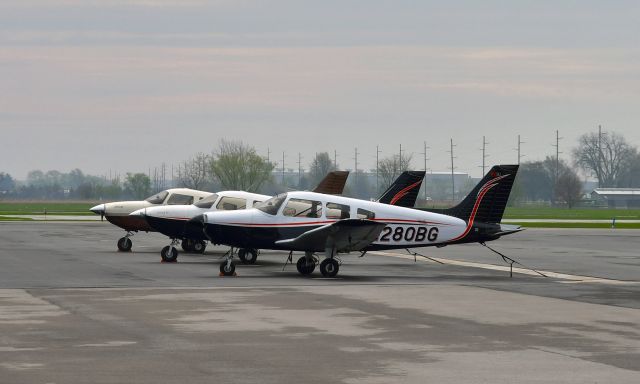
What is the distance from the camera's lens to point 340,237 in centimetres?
2730

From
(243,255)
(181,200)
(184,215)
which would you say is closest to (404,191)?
(243,255)

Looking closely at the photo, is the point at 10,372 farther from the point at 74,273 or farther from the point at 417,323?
the point at 74,273

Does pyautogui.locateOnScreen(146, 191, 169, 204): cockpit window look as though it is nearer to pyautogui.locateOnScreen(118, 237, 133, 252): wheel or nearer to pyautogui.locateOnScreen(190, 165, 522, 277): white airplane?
pyautogui.locateOnScreen(118, 237, 133, 252): wheel

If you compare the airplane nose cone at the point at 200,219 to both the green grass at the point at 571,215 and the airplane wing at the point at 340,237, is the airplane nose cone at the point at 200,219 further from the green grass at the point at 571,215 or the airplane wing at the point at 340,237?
the green grass at the point at 571,215

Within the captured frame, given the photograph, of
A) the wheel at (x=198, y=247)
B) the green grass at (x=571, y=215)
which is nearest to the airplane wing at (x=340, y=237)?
the wheel at (x=198, y=247)

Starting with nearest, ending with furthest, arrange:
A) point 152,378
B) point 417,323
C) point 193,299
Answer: point 152,378, point 417,323, point 193,299

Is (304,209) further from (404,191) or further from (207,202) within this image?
(404,191)

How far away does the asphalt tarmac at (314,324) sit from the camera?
1295 centimetres

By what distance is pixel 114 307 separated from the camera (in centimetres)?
1955

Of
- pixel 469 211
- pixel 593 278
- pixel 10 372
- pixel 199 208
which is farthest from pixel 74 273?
pixel 10 372

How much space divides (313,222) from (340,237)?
1.00 metres

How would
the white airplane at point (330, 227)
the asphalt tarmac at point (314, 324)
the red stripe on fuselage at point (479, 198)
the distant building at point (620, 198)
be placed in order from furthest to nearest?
the distant building at point (620, 198), the red stripe on fuselage at point (479, 198), the white airplane at point (330, 227), the asphalt tarmac at point (314, 324)

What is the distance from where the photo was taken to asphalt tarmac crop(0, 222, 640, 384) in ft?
42.5

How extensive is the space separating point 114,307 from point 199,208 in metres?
14.3
